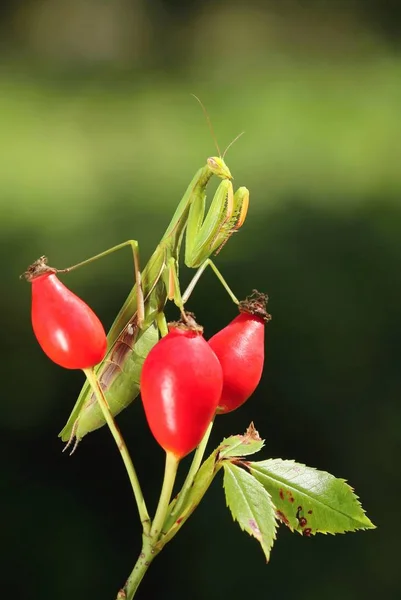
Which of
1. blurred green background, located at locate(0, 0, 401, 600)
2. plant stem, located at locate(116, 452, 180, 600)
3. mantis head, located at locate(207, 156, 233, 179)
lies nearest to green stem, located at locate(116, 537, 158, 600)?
plant stem, located at locate(116, 452, 180, 600)

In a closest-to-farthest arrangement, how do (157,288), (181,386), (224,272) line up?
(181,386) → (157,288) → (224,272)

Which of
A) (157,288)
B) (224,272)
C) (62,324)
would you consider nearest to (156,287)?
(157,288)

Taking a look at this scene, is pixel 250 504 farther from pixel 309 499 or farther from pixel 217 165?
pixel 217 165

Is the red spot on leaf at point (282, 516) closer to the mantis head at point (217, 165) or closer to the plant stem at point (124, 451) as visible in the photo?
the plant stem at point (124, 451)

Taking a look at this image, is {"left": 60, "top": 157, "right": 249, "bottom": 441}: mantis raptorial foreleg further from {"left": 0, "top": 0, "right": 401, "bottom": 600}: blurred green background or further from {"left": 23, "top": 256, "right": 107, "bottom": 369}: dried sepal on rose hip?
{"left": 0, "top": 0, "right": 401, "bottom": 600}: blurred green background

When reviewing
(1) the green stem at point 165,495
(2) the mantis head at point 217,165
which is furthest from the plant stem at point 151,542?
(2) the mantis head at point 217,165

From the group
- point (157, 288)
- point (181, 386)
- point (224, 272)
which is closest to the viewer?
point (181, 386)
